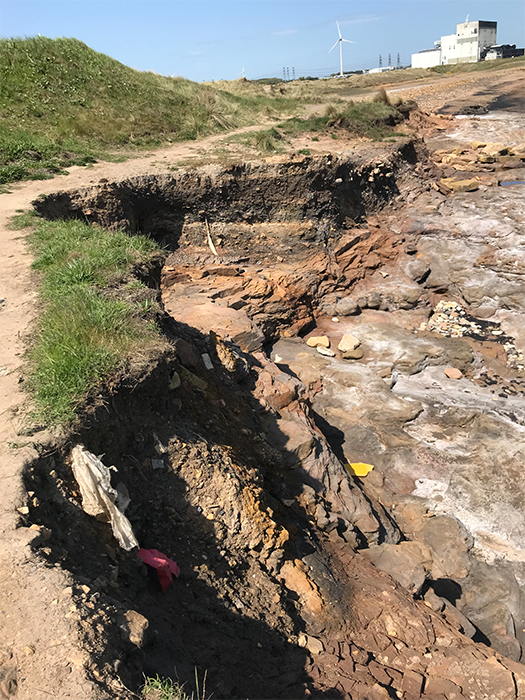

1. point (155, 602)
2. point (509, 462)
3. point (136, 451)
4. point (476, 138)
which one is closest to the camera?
point (155, 602)

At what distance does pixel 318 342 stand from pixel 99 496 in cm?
791

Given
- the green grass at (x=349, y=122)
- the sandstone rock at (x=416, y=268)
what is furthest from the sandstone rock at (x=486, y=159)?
the sandstone rock at (x=416, y=268)

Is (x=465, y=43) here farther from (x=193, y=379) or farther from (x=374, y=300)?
(x=193, y=379)

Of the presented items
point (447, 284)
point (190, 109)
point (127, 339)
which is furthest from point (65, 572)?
Answer: point (190, 109)

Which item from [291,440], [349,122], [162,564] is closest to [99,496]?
[162,564]

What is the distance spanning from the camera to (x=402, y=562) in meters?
5.57

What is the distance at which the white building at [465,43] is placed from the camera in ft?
182

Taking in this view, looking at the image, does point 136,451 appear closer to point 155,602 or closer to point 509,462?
point 155,602

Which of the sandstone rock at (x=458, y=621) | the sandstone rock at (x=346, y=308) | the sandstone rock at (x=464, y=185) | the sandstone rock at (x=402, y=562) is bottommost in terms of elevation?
the sandstone rock at (x=458, y=621)

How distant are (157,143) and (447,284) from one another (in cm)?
911

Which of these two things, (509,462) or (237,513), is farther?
(509,462)

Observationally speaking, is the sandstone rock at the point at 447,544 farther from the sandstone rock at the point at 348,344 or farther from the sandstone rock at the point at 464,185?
the sandstone rock at the point at 464,185

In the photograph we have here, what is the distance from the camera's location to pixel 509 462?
766 cm

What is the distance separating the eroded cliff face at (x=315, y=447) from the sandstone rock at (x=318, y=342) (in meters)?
0.16
